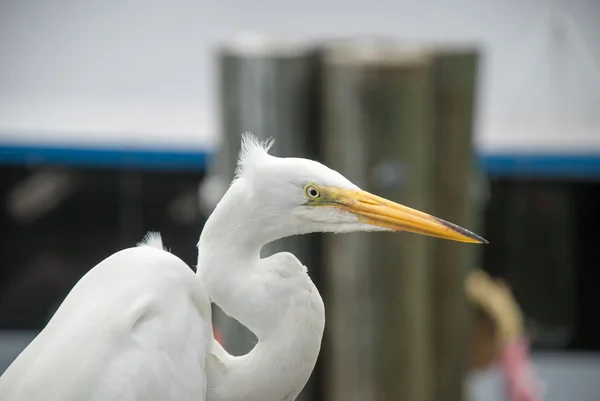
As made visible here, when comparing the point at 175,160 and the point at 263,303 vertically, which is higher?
the point at 263,303

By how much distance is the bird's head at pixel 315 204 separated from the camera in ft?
6.40

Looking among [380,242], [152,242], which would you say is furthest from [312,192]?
[380,242]

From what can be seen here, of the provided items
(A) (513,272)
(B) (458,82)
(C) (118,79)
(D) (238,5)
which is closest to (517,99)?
(A) (513,272)

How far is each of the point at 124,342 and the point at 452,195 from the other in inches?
66.4

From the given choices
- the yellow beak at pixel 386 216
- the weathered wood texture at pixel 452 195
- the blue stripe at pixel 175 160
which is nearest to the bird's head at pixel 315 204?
the yellow beak at pixel 386 216

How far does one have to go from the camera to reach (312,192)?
1.96m

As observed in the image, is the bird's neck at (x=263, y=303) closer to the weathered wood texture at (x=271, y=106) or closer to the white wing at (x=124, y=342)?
the white wing at (x=124, y=342)

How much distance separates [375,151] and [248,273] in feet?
3.95

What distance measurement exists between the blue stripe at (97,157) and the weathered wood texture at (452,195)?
271 cm

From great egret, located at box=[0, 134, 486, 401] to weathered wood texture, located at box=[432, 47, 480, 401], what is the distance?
1341 mm

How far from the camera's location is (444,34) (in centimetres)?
644

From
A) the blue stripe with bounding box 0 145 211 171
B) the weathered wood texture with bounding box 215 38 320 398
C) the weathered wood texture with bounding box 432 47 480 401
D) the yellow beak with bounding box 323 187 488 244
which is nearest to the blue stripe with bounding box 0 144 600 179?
the blue stripe with bounding box 0 145 211 171

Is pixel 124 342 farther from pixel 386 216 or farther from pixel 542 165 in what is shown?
pixel 542 165

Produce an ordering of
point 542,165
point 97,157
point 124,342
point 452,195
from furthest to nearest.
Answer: point 542,165, point 97,157, point 452,195, point 124,342
